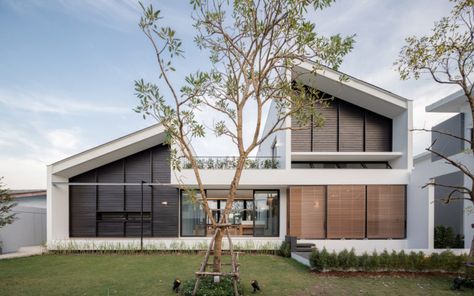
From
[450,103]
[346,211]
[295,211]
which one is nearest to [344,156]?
[346,211]

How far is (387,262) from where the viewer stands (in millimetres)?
8680

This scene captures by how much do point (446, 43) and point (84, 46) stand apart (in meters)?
11.0

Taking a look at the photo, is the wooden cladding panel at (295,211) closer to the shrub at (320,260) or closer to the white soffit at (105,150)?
the shrub at (320,260)

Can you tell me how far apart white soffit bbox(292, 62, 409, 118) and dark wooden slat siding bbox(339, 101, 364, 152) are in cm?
34

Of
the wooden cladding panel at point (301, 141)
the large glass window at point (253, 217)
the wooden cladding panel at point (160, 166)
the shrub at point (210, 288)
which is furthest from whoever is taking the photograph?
the wooden cladding panel at point (160, 166)

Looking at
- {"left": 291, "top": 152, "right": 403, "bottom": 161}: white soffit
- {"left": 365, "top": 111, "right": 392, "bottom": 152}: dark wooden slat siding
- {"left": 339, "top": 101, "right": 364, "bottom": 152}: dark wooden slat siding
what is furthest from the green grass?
{"left": 365, "top": 111, "right": 392, "bottom": 152}: dark wooden slat siding

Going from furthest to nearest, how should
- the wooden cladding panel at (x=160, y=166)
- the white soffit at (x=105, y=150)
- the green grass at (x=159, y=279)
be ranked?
the wooden cladding panel at (x=160, y=166) → the white soffit at (x=105, y=150) → the green grass at (x=159, y=279)

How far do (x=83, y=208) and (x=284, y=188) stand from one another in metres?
9.22

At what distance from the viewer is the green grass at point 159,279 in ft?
23.2

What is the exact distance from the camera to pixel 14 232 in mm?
14219

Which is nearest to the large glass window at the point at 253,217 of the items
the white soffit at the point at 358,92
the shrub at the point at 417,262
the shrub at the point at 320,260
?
the white soffit at the point at 358,92

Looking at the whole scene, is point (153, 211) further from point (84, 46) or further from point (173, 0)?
point (173, 0)

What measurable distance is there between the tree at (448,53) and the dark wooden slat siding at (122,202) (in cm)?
1073

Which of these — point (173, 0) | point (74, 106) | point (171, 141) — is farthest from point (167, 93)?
point (74, 106)
